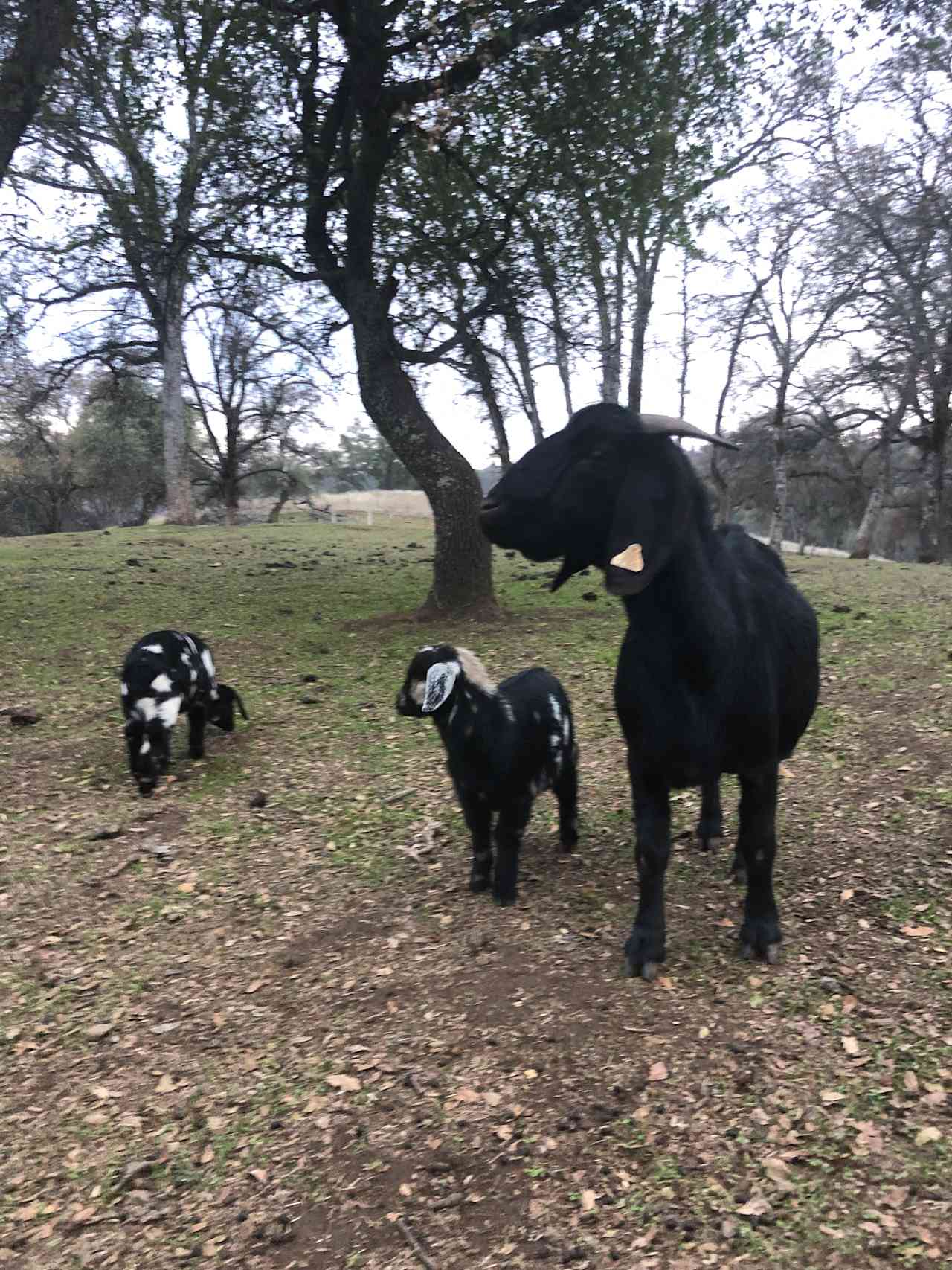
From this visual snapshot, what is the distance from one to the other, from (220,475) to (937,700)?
38473mm

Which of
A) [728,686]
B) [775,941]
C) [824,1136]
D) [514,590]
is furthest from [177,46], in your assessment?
[824,1136]

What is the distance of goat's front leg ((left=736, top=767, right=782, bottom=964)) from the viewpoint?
4215 mm

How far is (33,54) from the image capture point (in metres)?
9.78

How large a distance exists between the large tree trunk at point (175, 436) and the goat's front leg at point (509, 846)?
27690mm

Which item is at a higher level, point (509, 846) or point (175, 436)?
point (175, 436)

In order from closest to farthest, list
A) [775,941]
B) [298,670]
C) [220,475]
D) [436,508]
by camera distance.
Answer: [775,941], [298,670], [436,508], [220,475]

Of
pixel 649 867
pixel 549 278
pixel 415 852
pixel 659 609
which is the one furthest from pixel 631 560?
pixel 549 278

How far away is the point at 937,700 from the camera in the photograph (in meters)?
8.10

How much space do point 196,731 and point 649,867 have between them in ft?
14.9

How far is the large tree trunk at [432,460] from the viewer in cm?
1192

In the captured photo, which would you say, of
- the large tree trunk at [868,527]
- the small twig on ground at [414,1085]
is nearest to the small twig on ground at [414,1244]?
the small twig on ground at [414,1085]

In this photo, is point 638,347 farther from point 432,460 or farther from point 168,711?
point 168,711

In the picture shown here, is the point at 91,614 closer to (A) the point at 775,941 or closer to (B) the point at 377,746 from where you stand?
(B) the point at 377,746

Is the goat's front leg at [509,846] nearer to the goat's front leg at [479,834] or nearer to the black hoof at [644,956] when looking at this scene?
the goat's front leg at [479,834]
